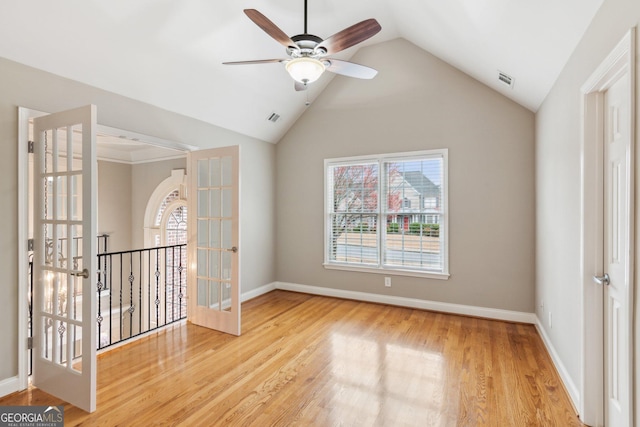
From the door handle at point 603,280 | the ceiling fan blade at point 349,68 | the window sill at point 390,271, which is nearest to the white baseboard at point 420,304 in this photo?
the window sill at point 390,271

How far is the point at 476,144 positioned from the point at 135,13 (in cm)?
392

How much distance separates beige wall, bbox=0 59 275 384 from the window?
1.28 metres

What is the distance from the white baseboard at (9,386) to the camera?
2375 millimetres

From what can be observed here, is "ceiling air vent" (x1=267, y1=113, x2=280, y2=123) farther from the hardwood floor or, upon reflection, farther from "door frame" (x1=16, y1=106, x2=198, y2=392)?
the hardwood floor

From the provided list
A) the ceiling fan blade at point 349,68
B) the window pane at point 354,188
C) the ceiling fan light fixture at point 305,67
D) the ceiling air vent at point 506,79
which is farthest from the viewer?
the window pane at point 354,188

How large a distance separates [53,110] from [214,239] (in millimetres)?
1934

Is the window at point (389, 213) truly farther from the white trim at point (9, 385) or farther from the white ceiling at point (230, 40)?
the white trim at point (9, 385)

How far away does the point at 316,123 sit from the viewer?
5.16 m

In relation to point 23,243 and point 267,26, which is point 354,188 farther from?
point 23,243

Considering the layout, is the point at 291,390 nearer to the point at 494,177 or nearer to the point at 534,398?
the point at 534,398

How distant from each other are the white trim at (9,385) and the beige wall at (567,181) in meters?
4.18

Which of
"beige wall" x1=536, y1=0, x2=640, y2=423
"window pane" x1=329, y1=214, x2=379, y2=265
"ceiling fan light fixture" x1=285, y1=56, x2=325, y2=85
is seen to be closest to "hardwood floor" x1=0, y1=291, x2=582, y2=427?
"beige wall" x1=536, y1=0, x2=640, y2=423

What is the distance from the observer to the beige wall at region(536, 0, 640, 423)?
1769 millimetres

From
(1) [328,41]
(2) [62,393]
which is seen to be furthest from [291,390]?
(1) [328,41]
